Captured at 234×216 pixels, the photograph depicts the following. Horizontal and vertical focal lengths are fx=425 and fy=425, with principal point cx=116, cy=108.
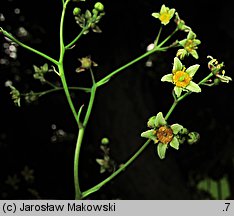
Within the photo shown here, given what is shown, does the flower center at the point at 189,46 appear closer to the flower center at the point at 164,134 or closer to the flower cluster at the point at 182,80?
the flower cluster at the point at 182,80

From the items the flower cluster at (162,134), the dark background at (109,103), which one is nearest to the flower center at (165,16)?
the flower cluster at (162,134)

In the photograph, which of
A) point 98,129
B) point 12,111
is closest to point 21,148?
point 12,111

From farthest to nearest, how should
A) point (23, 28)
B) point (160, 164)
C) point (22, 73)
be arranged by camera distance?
1. point (22, 73)
2. point (23, 28)
3. point (160, 164)

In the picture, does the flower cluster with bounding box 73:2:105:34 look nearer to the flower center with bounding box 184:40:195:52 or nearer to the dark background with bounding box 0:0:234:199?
the flower center with bounding box 184:40:195:52

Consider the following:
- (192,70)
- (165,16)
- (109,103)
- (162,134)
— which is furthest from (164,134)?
(109,103)

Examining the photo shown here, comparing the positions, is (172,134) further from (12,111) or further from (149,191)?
(12,111)
